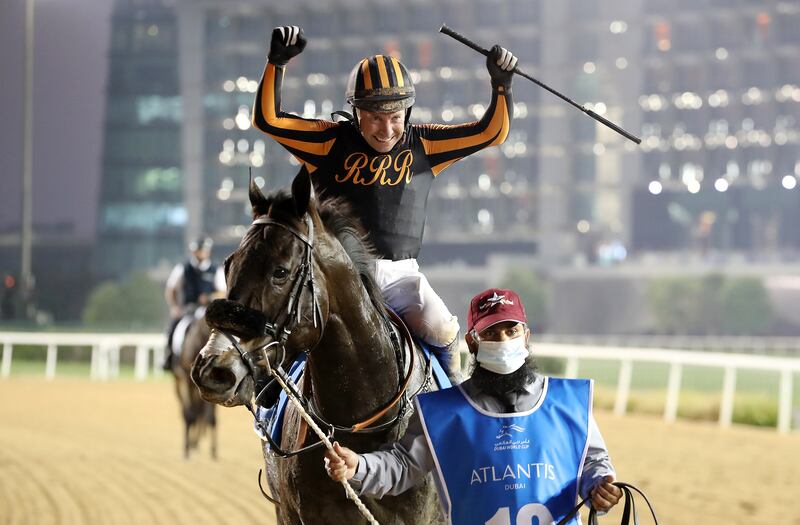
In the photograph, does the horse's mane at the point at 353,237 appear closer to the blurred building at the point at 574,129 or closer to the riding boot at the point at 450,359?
the riding boot at the point at 450,359

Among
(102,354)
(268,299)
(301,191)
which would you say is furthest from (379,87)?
(102,354)

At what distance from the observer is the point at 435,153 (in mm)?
3693

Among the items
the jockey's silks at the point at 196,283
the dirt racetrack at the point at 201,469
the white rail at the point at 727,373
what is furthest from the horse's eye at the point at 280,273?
the white rail at the point at 727,373

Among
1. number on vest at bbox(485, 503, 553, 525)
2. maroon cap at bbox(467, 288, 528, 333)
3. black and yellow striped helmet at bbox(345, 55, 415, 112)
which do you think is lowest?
number on vest at bbox(485, 503, 553, 525)

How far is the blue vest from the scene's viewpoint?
2.64 metres

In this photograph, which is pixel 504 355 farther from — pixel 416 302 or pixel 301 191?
pixel 416 302

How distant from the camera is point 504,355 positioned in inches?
106

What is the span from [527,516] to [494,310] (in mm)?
480

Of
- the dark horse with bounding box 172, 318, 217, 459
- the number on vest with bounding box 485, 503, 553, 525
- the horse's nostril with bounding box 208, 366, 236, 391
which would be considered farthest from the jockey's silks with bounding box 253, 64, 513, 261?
the dark horse with bounding box 172, 318, 217, 459

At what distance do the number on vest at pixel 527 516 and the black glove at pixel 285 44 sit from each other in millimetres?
1542

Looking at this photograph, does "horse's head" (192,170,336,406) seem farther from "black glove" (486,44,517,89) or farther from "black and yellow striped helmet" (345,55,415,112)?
"black glove" (486,44,517,89)

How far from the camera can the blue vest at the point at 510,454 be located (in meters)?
2.64

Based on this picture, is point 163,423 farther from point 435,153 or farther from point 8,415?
point 435,153

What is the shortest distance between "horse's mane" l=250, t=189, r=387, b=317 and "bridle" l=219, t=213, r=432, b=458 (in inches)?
5.5
